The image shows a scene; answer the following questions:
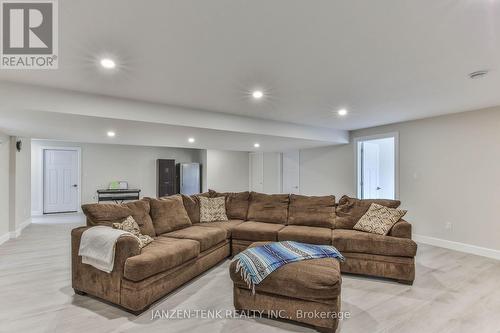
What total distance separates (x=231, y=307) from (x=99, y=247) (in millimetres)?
1369

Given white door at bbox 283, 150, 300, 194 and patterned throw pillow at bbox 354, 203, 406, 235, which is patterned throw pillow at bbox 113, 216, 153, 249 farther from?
white door at bbox 283, 150, 300, 194

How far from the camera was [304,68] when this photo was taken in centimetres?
253

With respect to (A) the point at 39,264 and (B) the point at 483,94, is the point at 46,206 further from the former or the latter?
(B) the point at 483,94

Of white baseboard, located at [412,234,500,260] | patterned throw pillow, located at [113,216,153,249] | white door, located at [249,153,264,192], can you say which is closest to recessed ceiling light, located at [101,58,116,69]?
patterned throw pillow, located at [113,216,153,249]

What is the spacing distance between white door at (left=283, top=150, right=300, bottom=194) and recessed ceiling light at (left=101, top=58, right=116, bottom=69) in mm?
5993

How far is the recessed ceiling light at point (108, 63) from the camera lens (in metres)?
2.34

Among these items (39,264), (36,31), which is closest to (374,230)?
(36,31)

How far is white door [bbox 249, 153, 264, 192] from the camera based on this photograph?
30.8 feet

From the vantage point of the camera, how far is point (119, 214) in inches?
123

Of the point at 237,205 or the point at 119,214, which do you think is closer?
the point at 119,214

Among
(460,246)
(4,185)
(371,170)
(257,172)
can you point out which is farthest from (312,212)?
(257,172)

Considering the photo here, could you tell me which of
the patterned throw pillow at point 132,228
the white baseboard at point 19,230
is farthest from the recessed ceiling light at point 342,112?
the white baseboard at point 19,230

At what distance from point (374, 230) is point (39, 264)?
4.52 metres

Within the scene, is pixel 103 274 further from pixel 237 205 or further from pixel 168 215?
pixel 237 205
